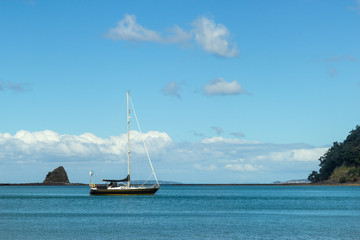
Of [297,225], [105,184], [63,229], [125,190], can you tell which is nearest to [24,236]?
[63,229]

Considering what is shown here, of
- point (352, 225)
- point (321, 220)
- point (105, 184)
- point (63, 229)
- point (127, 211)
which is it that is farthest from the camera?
point (105, 184)

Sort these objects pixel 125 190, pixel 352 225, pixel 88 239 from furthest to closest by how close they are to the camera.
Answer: pixel 125 190 < pixel 352 225 < pixel 88 239

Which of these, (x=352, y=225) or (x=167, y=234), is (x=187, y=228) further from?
(x=352, y=225)

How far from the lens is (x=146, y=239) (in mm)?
50250

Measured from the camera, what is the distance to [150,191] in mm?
131625

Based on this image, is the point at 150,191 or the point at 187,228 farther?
the point at 150,191

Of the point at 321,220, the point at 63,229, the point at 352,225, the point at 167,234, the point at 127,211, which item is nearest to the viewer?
the point at 167,234

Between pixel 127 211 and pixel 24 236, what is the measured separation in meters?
36.2

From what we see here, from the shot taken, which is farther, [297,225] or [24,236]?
[297,225]

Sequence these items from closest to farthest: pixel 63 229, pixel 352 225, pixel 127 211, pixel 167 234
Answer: pixel 167 234 → pixel 63 229 → pixel 352 225 → pixel 127 211

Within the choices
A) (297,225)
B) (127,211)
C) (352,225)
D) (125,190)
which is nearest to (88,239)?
(297,225)

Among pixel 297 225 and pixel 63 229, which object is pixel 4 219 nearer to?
pixel 63 229

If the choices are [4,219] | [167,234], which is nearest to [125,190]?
[4,219]

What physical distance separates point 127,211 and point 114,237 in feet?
120
